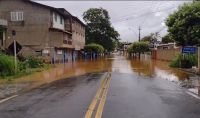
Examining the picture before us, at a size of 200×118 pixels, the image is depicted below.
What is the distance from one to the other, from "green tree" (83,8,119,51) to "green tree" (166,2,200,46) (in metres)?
72.4

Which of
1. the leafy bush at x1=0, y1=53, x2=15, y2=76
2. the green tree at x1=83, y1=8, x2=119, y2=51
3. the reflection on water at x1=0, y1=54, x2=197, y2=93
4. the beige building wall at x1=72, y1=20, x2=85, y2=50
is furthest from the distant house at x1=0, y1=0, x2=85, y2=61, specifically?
the green tree at x1=83, y1=8, x2=119, y2=51

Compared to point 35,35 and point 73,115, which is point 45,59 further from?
point 73,115

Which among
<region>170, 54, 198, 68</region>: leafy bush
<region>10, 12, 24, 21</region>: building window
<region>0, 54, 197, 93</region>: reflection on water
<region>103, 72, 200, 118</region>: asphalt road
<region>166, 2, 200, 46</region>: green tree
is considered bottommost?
<region>0, 54, 197, 93</region>: reflection on water

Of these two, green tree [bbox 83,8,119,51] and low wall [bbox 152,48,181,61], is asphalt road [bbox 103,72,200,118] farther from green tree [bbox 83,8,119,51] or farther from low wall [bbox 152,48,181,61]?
green tree [bbox 83,8,119,51]

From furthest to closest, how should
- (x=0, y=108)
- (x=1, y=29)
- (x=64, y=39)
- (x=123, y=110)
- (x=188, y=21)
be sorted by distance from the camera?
(x=64, y=39) → (x=1, y=29) → (x=188, y=21) → (x=0, y=108) → (x=123, y=110)

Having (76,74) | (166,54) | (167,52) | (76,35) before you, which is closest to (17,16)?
(76,35)

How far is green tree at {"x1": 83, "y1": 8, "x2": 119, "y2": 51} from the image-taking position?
350 ft

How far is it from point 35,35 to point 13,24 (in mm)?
3397

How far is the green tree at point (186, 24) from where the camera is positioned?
100 ft

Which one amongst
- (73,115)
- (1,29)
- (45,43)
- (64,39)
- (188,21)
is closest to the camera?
(73,115)

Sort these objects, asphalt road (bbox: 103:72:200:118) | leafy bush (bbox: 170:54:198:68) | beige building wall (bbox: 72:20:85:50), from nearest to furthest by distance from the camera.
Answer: asphalt road (bbox: 103:72:200:118) → leafy bush (bbox: 170:54:198:68) → beige building wall (bbox: 72:20:85:50)

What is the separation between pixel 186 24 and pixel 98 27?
247 feet

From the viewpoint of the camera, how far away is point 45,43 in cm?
5541

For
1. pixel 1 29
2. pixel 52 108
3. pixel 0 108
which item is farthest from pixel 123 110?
pixel 1 29
